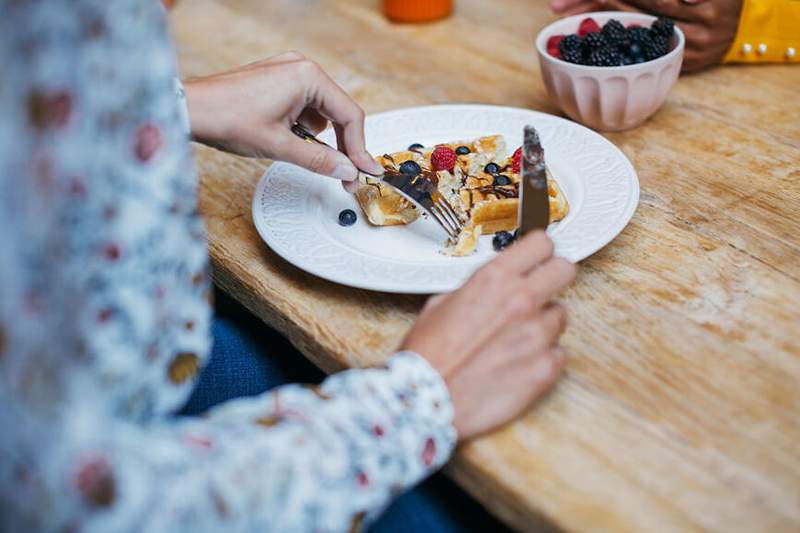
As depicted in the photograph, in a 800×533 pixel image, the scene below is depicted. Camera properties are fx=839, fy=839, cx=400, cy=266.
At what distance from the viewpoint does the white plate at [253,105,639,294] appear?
1.06 metres

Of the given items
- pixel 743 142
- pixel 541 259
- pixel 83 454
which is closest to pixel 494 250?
pixel 541 259

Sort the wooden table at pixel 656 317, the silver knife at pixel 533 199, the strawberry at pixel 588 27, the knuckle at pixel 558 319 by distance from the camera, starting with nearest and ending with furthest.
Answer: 1. the wooden table at pixel 656 317
2. the knuckle at pixel 558 319
3. the silver knife at pixel 533 199
4. the strawberry at pixel 588 27

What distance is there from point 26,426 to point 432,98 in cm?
116

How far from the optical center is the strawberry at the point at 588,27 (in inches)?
59.0

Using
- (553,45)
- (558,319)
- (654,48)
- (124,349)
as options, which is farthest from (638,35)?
(124,349)

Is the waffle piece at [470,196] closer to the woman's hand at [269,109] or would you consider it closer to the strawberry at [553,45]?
the woman's hand at [269,109]

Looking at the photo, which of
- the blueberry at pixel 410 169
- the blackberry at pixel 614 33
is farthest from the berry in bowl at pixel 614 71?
the blueberry at pixel 410 169

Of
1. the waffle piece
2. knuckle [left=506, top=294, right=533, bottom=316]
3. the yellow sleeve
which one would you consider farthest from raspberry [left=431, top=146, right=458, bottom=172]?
the yellow sleeve

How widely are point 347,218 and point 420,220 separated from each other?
0.11 meters

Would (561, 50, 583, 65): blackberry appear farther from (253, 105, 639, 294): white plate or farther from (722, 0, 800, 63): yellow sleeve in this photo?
(722, 0, 800, 63): yellow sleeve

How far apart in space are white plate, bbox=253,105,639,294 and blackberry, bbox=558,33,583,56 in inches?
5.3

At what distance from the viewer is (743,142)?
1.38 metres

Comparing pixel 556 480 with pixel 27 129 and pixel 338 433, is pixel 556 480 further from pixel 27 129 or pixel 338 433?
pixel 27 129

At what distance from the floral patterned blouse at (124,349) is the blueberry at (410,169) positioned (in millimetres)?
467
